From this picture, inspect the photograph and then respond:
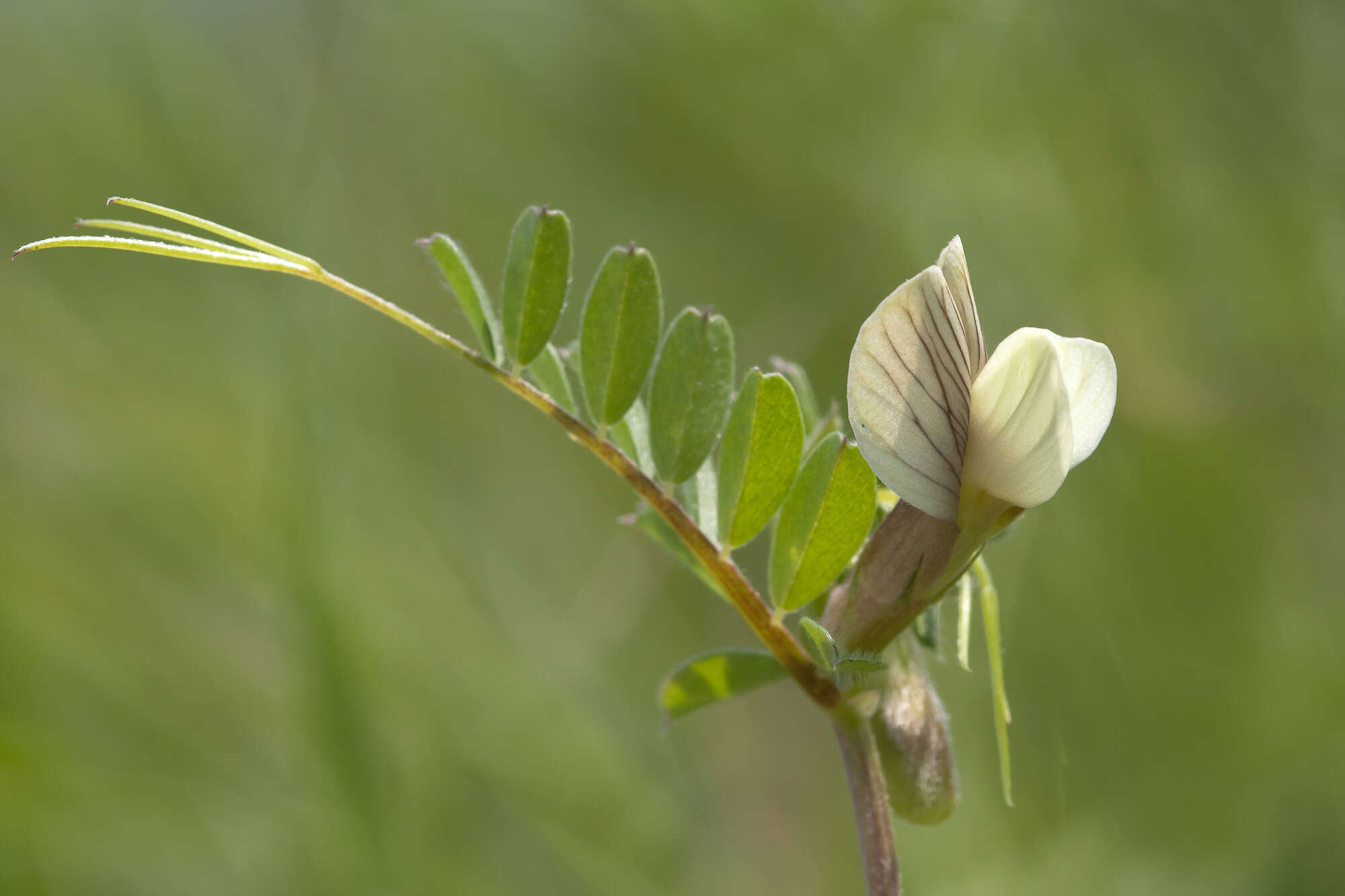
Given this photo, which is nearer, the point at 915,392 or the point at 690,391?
the point at 915,392

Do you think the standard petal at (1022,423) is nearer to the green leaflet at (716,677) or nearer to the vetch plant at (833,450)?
the vetch plant at (833,450)

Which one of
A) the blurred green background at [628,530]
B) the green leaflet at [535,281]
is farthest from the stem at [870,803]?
the blurred green background at [628,530]

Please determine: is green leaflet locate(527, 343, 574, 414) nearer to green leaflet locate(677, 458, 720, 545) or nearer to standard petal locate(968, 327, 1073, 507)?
green leaflet locate(677, 458, 720, 545)

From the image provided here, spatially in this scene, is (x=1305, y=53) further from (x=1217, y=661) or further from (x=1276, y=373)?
(x=1217, y=661)

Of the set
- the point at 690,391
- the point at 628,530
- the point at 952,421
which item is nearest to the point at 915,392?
the point at 952,421

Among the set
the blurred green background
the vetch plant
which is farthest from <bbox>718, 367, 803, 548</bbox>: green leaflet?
the blurred green background

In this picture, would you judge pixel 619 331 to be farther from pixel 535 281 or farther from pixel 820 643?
pixel 820 643
